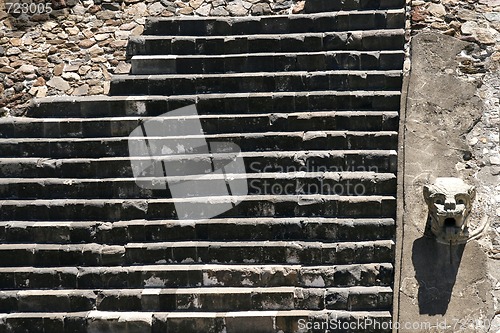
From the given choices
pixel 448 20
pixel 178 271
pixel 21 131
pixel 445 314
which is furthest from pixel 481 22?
pixel 21 131

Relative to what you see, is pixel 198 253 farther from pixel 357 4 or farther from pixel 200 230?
pixel 357 4

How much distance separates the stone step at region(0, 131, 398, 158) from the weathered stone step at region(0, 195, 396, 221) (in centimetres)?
59

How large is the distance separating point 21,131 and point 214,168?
2130 mm

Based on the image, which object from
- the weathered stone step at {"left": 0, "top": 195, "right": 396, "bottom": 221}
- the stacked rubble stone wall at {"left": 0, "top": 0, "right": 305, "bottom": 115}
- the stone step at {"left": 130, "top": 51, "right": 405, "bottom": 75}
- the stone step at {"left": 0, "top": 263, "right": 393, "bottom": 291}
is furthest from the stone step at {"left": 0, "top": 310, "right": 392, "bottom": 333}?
the stacked rubble stone wall at {"left": 0, "top": 0, "right": 305, "bottom": 115}

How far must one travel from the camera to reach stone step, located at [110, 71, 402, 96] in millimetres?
10094

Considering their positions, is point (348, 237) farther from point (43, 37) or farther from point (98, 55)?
point (43, 37)

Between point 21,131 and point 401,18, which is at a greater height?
point 401,18

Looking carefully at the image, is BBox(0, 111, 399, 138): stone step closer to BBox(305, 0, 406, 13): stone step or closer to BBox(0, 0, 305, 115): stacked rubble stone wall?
BBox(0, 0, 305, 115): stacked rubble stone wall

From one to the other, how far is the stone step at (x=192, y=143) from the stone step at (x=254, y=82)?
61cm

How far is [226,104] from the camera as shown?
33.2 feet

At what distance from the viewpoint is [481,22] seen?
1052 centimetres

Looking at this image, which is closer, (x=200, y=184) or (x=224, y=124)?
(x=200, y=184)

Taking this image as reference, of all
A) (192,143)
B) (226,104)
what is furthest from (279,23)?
(192,143)

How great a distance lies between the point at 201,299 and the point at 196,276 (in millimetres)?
238
